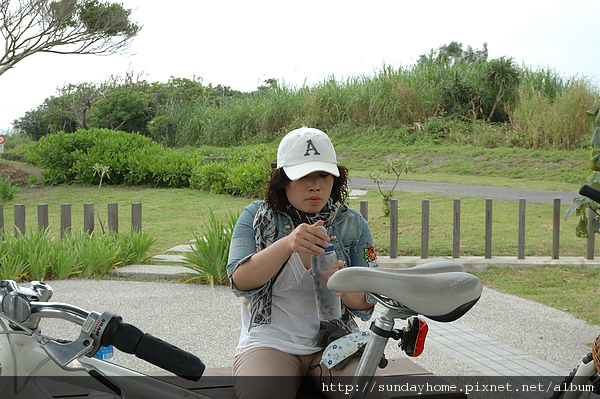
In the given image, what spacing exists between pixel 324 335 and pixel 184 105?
22.9 metres

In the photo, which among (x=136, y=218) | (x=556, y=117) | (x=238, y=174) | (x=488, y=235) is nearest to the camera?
(x=488, y=235)

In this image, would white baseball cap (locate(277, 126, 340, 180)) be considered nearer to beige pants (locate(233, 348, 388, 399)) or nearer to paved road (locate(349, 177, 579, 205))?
beige pants (locate(233, 348, 388, 399))

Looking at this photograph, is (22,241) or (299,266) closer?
(299,266)

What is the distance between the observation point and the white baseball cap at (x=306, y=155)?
2178 millimetres

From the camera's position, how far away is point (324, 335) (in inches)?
85.4

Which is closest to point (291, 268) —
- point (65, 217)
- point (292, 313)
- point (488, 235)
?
point (292, 313)

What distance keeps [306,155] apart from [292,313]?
0.64 metres

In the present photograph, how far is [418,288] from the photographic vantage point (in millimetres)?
1391

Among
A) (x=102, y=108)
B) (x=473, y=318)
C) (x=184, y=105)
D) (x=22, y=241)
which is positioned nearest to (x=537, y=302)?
(x=473, y=318)

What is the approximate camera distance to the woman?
2.06 meters

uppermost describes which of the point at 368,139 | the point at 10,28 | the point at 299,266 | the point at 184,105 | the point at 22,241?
the point at 10,28

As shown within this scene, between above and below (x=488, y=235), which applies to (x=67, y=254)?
below

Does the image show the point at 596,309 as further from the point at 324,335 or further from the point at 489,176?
the point at 489,176

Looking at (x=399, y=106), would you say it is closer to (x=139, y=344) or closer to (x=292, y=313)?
(x=292, y=313)
